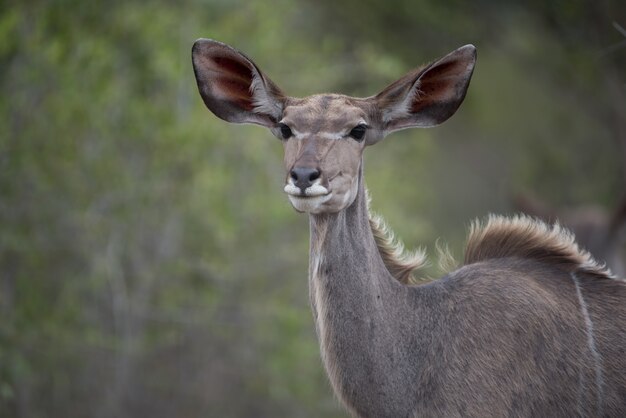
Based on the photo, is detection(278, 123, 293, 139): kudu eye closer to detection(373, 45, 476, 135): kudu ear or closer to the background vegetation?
detection(373, 45, 476, 135): kudu ear

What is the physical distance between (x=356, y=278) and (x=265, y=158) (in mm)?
5873

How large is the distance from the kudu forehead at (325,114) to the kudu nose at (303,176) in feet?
1.08

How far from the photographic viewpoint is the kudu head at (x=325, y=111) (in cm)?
414

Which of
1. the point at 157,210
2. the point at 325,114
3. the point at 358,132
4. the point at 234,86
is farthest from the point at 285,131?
the point at 157,210

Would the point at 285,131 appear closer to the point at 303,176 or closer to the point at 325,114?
the point at 325,114

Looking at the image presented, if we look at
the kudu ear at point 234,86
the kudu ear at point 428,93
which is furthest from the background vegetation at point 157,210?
the kudu ear at point 234,86

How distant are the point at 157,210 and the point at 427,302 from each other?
5248 millimetres

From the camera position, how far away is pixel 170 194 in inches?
360

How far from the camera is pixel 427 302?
15.0ft

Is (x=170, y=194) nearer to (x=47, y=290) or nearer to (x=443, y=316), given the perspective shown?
(x=47, y=290)

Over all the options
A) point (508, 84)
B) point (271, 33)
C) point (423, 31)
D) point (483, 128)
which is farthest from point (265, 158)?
point (508, 84)

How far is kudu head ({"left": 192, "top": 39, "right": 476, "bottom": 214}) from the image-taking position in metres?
4.14

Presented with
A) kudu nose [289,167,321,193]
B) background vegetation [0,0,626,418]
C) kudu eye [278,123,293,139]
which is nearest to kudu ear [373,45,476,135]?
kudu eye [278,123,293,139]

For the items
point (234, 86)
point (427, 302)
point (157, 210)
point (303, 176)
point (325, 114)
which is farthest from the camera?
point (157, 210)
